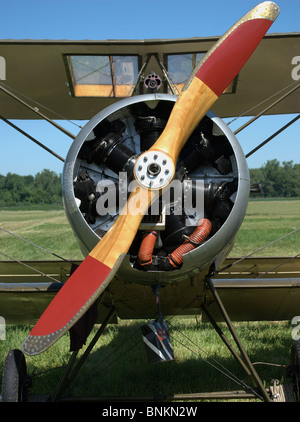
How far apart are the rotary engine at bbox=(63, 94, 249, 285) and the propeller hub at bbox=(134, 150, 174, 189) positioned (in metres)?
0.10

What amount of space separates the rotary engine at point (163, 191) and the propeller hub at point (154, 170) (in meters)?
0.10

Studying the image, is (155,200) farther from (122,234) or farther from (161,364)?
(161,364)

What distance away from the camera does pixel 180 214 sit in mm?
3549

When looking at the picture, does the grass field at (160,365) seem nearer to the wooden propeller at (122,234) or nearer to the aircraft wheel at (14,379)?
the aircraft wheel at (14,379)

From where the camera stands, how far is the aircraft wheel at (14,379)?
147 inches

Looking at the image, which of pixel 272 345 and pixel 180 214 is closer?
pixel 180 214

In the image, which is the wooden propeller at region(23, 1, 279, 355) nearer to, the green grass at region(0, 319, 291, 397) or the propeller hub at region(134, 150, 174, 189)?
the propeller hub at region(134, 150, 174, 189)

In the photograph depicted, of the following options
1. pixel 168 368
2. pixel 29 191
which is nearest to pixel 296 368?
pixel 168 368

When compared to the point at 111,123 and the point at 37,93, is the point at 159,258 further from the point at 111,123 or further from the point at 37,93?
the point at 37,93

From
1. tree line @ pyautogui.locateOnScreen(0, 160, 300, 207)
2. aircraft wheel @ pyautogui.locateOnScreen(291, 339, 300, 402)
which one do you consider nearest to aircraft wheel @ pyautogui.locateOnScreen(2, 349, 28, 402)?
aircraft wheel @ pyautogui.locateOnScreen(291, 339, 300, 402)

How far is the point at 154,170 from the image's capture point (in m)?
3.12
